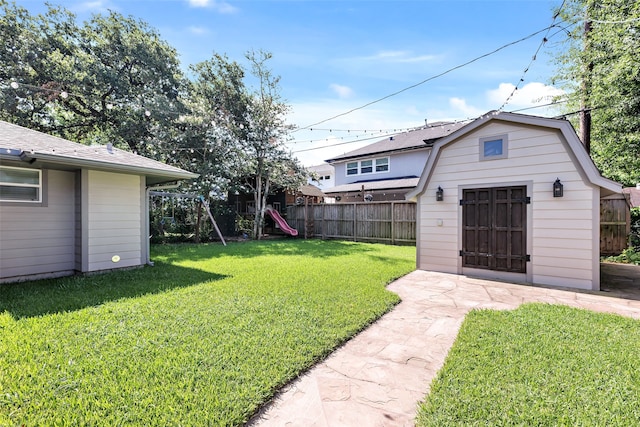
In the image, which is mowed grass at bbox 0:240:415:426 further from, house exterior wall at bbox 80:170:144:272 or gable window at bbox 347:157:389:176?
gable window at bbox 347:157:389:176

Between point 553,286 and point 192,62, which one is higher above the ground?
point 192,62

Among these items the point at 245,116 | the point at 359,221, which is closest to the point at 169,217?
the point at 245,116

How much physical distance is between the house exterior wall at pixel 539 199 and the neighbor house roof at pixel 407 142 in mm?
8587

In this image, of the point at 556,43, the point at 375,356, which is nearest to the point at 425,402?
the point at 375,356

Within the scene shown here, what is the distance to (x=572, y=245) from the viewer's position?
524 cm

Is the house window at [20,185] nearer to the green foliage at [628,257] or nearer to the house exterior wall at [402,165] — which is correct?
the green foliage at [628,257]

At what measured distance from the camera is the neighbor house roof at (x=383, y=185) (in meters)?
14.6

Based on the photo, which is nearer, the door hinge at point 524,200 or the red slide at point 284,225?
the door hinge at point 524,200

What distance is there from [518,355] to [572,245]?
384 cm

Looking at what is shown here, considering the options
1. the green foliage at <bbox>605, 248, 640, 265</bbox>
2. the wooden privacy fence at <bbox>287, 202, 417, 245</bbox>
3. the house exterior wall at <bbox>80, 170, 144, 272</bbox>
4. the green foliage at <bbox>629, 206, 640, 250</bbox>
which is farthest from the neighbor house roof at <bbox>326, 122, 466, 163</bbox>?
the house exterior wall at <bbox>80, 170, 144, 272</bbox>

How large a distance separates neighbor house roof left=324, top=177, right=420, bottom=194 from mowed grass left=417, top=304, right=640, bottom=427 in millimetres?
11367

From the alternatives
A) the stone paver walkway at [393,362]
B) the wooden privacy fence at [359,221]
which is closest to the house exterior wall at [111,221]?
the stone paver walkway at [393,362]

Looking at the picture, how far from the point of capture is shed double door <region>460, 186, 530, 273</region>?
18.9 feet

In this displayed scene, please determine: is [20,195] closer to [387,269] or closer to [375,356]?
[375,356]
